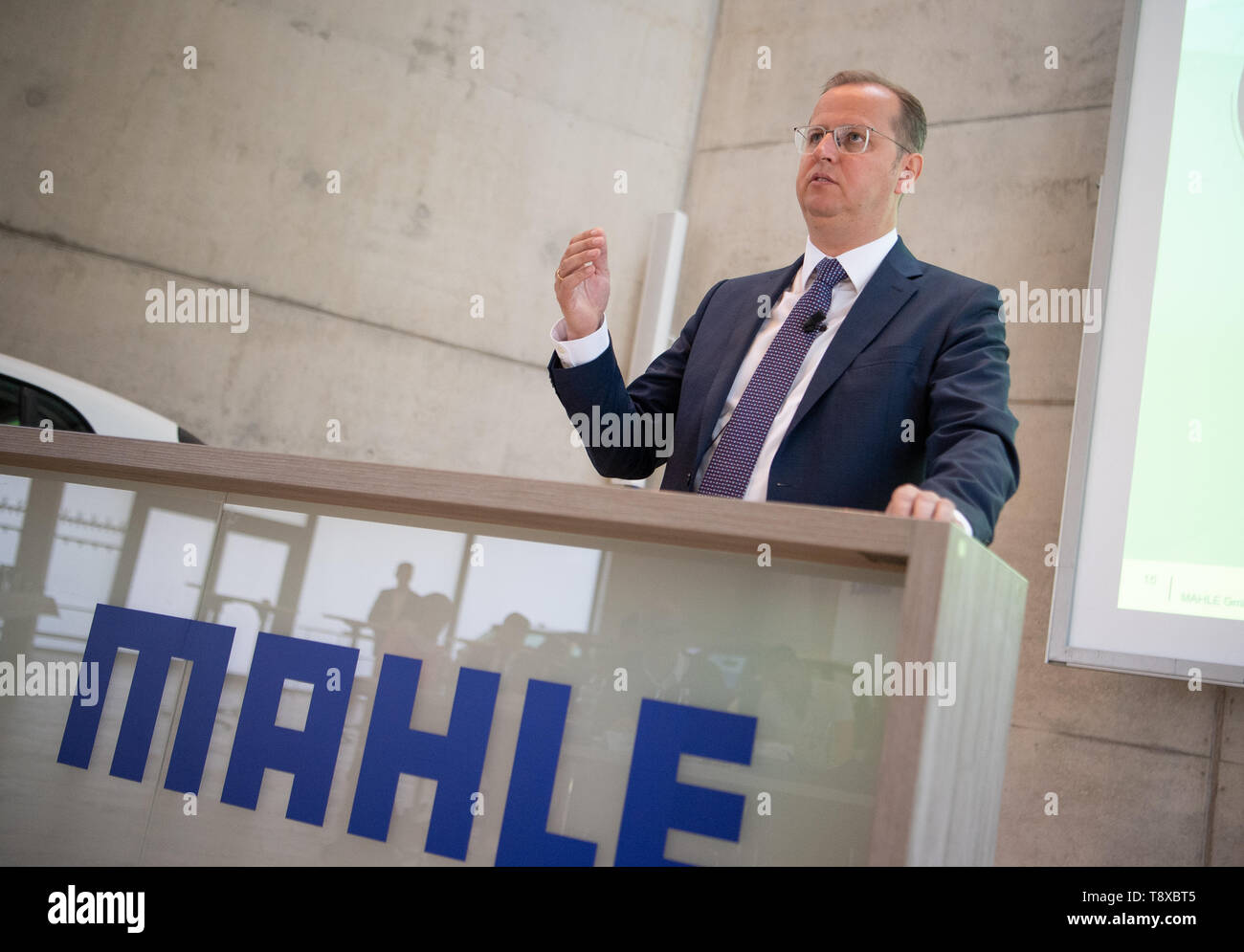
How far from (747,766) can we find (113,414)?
350 centimetres

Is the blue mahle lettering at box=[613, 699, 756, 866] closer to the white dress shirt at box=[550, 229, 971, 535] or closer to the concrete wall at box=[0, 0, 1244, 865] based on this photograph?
the white dress shirt at box=[550, 229, 971, 535]

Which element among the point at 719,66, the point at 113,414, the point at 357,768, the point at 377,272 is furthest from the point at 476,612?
the point at 719,66

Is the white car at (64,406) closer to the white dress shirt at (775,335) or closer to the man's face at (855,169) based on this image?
the white dress shirt at (775,335)

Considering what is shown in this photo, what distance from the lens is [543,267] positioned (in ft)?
16.7

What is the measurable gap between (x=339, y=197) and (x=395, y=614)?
13.0 ft

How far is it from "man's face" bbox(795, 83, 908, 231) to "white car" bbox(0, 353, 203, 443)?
2.67 m

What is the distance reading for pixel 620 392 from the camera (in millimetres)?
1748

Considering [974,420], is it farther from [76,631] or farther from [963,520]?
[76,631]

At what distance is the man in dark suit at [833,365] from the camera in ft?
4.99

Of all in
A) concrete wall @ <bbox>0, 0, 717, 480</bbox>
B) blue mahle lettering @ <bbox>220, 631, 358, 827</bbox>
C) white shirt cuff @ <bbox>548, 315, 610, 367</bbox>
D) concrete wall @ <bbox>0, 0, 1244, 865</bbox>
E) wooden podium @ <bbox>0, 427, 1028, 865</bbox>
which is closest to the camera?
wooden podium @ <bbox>0, 427, 1028, 865</bbox>

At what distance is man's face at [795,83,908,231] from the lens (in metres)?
1.87

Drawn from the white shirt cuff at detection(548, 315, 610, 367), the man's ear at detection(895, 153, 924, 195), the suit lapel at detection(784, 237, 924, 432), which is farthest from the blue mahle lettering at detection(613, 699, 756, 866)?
the man's ear at detection(895, 153, 924, 195)
